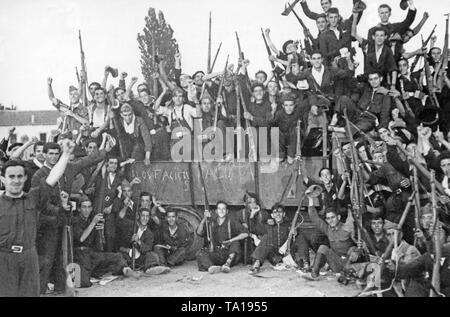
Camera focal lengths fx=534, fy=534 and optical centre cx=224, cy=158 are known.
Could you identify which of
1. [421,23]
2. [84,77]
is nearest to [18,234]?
[84,77]

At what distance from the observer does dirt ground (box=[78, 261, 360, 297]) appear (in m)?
5.73

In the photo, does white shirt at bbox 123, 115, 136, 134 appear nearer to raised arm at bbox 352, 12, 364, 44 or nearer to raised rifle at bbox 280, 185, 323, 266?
raised rifle at bbox 280, 185, 323, 266

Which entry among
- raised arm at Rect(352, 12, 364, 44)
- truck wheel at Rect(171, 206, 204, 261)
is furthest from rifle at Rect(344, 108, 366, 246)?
truck wheel at Rect(171, 206, 204, 261)

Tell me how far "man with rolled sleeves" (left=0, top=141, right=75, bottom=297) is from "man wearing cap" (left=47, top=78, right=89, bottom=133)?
1729 mm

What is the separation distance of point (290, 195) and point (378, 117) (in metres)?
1.42

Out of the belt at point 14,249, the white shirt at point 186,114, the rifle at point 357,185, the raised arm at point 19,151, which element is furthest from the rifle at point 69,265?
the rifle at point 357,185

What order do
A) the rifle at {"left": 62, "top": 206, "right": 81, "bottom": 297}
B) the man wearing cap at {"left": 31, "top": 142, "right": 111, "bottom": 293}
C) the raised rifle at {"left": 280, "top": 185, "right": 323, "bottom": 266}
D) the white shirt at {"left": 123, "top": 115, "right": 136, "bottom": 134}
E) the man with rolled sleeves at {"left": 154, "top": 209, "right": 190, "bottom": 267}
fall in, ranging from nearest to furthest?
1. the man wearing cap at {"left": 31, "top": 142, "right": 111, "bottom": 293}
2. the rifle at {"left": 62, "top": 206, "right": 81, "bottom": 297}
3. the raised rifle at {"left": 280, "top": 185, "right": 323, "bottom": 266}
4. the man with rolled sleeves at {"left": 154, "top": 209, "right": 190, "bottom": 267}
5. the white shirt at {"left": 123, "top": 115, "right": 136, "bottom": 134}

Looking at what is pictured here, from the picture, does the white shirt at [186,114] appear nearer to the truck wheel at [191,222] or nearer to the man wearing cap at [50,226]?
the truck wheel at [191,222]

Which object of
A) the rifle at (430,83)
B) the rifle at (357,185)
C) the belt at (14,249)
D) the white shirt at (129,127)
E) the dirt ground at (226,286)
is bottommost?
the dirt ground at (226,286)

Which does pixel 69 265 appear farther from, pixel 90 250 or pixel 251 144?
pixel 251 144

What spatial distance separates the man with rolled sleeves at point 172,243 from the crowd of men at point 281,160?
0.01m

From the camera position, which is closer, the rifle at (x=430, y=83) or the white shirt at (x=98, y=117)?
the rifle at (x=430, y=83)

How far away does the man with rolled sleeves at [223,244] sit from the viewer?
20.5ft
